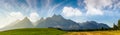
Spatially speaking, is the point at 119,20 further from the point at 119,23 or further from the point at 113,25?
the point at 113,25

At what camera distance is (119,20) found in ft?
520

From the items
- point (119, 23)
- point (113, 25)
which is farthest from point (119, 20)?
point (113, 25)

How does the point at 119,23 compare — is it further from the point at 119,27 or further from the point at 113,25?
the point at 113,25

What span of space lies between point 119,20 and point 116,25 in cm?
960

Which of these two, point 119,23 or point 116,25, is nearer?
point 119,23

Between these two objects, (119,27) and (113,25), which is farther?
(113,25)

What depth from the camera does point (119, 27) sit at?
6127 inches

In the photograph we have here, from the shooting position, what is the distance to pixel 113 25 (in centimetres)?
17138

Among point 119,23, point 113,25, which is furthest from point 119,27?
point 113,25

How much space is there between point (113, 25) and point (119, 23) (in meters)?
14.6

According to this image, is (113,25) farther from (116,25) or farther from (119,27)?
(119,27)

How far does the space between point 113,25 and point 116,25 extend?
4074mm

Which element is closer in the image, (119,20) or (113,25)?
(119,20)

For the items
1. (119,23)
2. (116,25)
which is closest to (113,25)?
(116,25)
